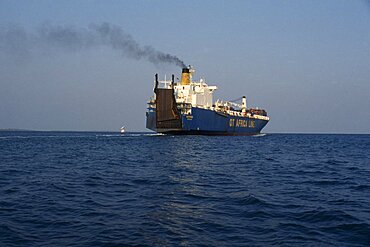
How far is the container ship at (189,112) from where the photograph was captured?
6137cm

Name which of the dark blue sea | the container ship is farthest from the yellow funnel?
the dark blue sea

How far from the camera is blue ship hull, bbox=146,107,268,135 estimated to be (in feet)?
206

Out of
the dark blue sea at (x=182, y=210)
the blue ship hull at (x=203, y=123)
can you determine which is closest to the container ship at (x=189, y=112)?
the blue ship hull at (x=203, y=123)

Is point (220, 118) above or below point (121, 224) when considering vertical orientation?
above

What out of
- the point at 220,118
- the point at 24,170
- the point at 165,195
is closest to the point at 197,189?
the point at 165,195

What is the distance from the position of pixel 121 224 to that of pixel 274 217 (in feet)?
13.0

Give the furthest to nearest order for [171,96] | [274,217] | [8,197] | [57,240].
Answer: [171,96]
[8,197]
[274,217]
[57,240]

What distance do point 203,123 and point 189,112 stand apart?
4820 millimetres

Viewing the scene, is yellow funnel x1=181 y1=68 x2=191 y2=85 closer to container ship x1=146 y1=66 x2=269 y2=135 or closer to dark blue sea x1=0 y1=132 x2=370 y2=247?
container ship x1=146 y1=66 x2=269 y2=135

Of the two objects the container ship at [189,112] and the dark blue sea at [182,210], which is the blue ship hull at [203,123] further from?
the dark blue sea at [182,210]

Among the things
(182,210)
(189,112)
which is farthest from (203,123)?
(182,210)

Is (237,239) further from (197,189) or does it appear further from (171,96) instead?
(171,96)

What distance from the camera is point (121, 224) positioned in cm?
880

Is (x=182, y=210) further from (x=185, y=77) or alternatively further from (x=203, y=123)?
(x=185, y=77)
